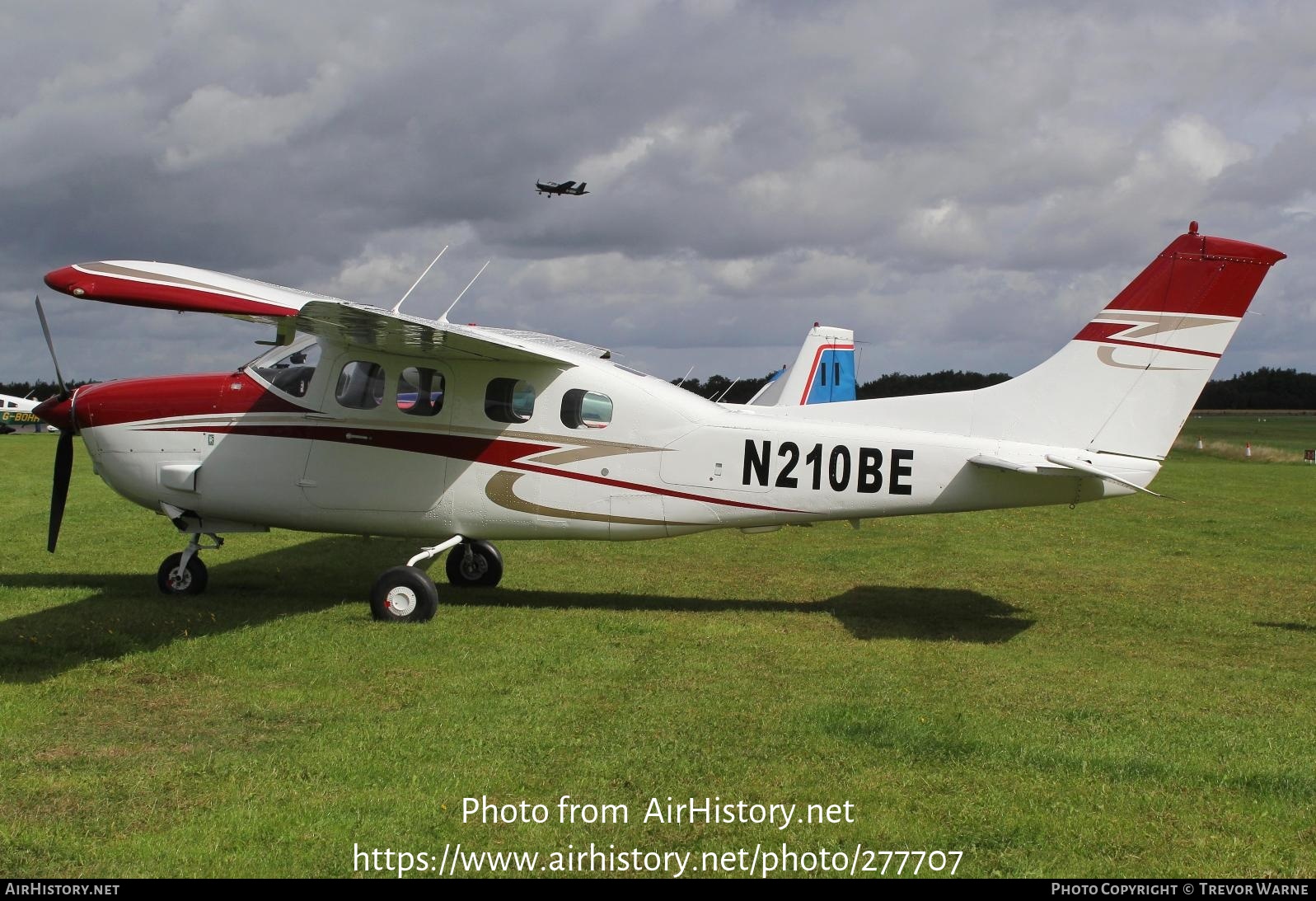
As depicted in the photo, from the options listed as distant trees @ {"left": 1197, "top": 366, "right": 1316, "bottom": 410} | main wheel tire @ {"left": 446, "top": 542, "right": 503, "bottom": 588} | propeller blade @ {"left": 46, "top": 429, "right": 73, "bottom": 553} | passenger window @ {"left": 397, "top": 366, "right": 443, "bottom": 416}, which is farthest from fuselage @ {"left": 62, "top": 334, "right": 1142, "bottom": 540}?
distant trees @ {"left": 1197, "top": 366, "right": 1316, "bottom": 410}

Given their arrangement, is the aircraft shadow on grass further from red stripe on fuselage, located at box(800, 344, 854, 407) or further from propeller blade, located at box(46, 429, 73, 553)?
red stripe on fuselage, located at box(800, 344, 854, 407)

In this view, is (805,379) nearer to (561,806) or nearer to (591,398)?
(591,398)

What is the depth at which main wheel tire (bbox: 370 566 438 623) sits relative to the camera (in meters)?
8.85

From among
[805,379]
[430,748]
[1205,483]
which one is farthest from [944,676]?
[1205,483]

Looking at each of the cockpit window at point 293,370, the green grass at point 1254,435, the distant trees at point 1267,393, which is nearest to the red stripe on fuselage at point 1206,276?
the cockpit window at point 293,370

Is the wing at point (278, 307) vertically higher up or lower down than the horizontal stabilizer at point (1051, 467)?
higher up

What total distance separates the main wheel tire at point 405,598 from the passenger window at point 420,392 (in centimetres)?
142

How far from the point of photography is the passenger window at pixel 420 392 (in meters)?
9.30

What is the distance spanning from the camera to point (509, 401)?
9.31 m

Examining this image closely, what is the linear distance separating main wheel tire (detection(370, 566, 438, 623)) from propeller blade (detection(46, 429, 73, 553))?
11.5ft

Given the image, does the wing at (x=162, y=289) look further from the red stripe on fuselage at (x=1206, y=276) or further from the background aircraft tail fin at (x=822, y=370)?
the background aircraft tail fin at (x=822, y=370)

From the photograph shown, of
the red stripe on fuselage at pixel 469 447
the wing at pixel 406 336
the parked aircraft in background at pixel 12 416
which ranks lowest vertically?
the parked aircraft in background at pixel 12 416
